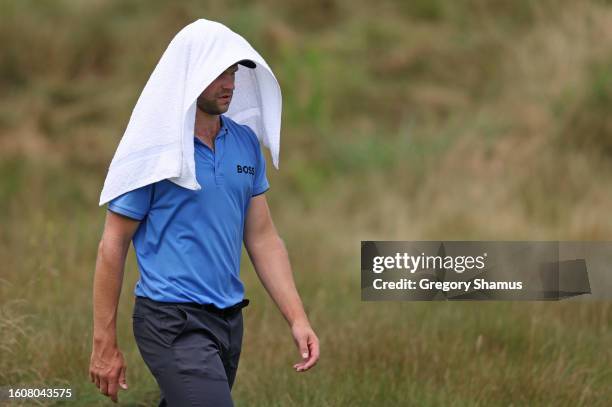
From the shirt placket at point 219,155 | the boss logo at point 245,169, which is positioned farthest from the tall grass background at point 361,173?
the shirt placket at point 219,155

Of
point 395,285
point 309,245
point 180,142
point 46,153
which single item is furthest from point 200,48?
A: point 46,153

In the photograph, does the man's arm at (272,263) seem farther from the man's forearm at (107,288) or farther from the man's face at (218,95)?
the man's forearm at (107,288)

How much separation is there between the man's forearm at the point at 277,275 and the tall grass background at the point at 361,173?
1602 millimetres

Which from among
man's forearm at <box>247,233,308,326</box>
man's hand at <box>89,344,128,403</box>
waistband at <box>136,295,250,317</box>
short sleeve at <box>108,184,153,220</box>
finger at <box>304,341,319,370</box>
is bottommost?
man's hand at <box>89,344,128,403</box>

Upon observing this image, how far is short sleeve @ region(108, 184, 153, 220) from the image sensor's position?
13.8 ft

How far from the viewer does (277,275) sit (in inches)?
182

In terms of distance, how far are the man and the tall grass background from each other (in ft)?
5.84

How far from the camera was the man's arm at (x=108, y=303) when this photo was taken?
4.21 m

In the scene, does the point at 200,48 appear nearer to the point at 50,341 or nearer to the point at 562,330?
the point at 50,341

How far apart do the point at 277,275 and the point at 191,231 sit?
1.62 feet

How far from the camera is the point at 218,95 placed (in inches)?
170

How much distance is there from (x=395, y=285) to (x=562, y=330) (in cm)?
156

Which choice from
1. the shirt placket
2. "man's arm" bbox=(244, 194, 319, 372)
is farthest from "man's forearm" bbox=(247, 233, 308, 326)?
the shirt placket

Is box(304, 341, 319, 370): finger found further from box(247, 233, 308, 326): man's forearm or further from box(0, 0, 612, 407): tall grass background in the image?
box(0, 0, 612, 407): tall grass background
